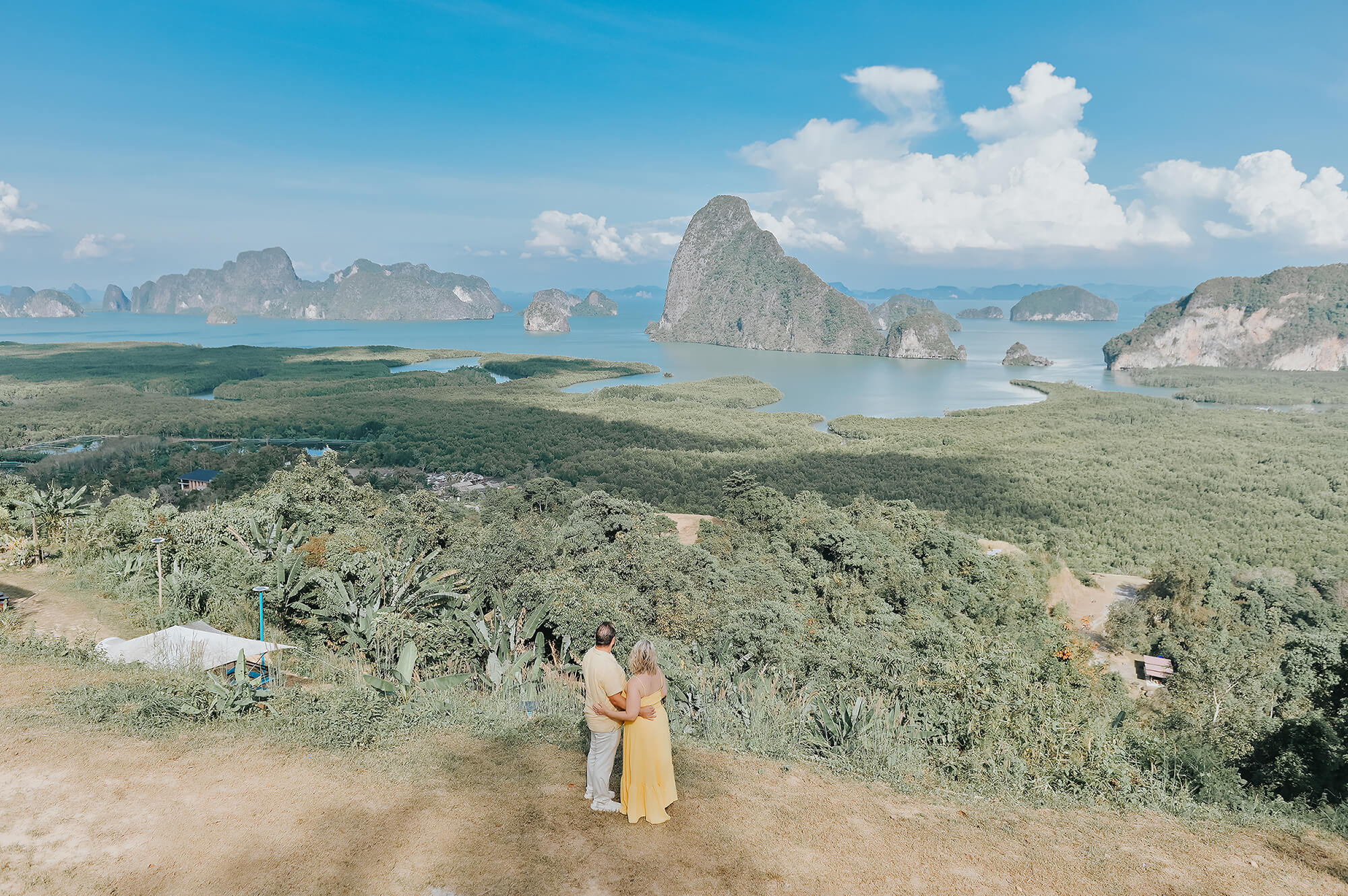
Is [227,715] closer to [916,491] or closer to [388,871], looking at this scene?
[388,871]

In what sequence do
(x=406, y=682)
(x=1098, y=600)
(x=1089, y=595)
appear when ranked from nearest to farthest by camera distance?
(x=406, y=682), (x=1098, y=600), (x=1089, y=595)

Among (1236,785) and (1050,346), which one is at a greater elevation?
(1050,346)

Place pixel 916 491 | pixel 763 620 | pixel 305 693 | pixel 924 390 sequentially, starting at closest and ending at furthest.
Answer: pixel 305 693 → pixel 763 620 → pixel 916 491 → pixel 924 390

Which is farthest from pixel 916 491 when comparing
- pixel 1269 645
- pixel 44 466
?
pixel 44 466

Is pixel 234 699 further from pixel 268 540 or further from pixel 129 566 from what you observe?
pixel 268 540

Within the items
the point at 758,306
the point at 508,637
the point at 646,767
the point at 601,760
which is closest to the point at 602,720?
the point at 601,760

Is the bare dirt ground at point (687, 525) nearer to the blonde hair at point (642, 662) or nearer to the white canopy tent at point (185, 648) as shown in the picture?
the white canopy tent at point (185, 648)
